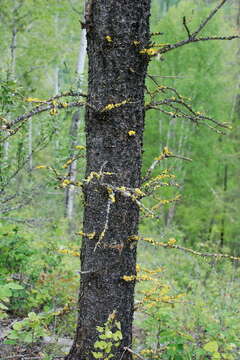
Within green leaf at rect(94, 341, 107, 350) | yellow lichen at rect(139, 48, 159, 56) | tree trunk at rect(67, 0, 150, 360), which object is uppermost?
yellow lichen at rect(139, 48, 159, 56)

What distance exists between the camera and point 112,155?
69.1 inches

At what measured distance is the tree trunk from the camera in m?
1.68

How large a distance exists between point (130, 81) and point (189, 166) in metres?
10.7

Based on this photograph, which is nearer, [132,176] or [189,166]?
[132,176]

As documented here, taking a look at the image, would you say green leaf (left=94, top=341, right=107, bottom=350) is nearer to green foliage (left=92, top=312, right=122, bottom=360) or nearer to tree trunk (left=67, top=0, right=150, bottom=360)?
green foliage (left=92, top=312, right=122, bottom=360)

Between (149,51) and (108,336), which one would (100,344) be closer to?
(108,336)

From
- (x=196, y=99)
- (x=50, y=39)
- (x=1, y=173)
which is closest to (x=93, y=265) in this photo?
(x=1, y=173)

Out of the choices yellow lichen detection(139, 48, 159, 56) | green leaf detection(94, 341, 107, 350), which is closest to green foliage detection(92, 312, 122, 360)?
green leaf detection(94, 341, 107, 350)

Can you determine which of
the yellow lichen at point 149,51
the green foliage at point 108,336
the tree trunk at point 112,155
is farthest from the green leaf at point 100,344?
the yellow lichen at point 149,51

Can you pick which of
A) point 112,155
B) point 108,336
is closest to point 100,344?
point 108,336

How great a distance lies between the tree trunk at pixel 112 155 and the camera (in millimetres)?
1676

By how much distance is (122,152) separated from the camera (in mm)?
1764

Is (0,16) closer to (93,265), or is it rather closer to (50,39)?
(50,39)

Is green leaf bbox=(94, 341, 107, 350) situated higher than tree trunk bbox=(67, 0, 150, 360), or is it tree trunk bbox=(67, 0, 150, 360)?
tree trunk bbox=(67, 0, 150, 360)
